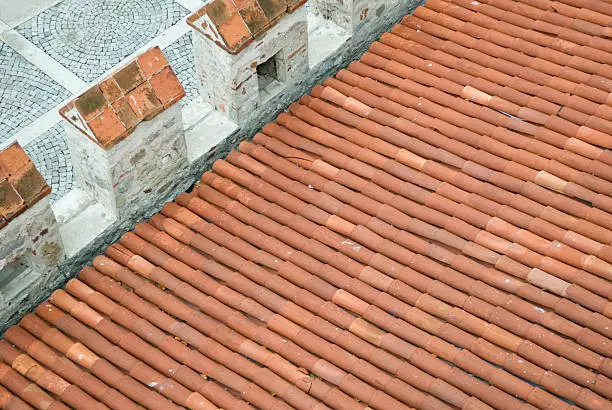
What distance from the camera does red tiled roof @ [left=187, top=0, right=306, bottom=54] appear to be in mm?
10031

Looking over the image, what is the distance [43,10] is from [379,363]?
9345mm

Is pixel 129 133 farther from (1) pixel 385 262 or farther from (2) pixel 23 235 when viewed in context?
(1) pixel 385 262

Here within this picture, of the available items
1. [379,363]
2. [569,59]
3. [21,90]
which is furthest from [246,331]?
[21,90]

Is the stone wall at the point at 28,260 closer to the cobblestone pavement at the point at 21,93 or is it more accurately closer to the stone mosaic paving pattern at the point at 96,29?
the cobblestone pavement at the point at 21,93

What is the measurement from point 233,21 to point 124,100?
1379 mm

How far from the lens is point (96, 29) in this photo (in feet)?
50.7

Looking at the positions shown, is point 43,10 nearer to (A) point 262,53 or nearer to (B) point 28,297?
(A) point 262,53

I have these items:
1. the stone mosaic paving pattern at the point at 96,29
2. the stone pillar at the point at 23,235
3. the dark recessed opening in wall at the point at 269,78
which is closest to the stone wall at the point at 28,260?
the stone pillar at the point at 23,235

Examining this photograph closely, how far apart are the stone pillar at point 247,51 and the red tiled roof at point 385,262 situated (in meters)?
0.39

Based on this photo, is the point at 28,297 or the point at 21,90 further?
the point at 21,90

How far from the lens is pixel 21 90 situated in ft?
48.2

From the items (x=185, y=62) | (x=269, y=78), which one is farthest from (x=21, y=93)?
(x=269, y=78)

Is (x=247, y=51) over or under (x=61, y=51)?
over

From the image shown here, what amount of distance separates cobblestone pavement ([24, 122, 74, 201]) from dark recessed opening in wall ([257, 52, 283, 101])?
337 cm
